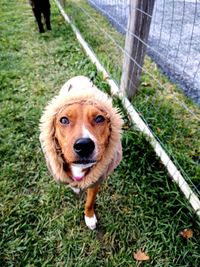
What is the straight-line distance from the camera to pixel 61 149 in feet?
6.17

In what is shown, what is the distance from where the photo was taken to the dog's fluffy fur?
6.00ft

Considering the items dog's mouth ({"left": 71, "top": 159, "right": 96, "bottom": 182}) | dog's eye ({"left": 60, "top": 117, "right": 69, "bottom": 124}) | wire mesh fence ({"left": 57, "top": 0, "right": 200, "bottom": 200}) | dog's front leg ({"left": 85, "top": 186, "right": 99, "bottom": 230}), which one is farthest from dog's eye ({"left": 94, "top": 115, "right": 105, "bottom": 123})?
wire mesh fence ({"left": 57, "top": 0, "right": 200, "bottom": 200})

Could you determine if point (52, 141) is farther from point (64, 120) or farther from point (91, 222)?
point (91, 222)

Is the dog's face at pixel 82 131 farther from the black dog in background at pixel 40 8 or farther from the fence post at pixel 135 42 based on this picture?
the black dog in background at pixel 40 8

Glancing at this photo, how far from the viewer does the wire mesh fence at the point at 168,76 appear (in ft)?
8.81

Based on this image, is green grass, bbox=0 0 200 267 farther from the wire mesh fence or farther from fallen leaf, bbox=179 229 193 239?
the wire mesh fence

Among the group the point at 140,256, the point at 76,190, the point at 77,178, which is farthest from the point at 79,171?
the point at 140,256

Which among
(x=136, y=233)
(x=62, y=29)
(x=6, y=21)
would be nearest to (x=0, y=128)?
(x=136, y=233)

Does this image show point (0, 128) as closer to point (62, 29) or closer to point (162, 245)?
point (162, 245)

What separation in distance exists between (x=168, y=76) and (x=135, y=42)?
1031mm

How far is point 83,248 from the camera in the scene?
2115mm

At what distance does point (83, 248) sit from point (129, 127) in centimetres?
138

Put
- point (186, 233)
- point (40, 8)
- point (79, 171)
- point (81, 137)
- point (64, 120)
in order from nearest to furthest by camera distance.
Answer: point (81, 137) → point (64, 120) → point (79, 171) → point (186, 233) → point (40, 8)

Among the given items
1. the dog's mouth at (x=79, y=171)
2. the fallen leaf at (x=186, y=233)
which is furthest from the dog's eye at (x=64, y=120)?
the fallen leaf at (x=186, y=233)
